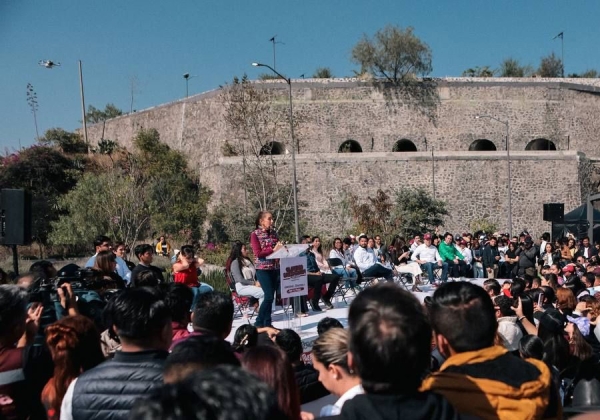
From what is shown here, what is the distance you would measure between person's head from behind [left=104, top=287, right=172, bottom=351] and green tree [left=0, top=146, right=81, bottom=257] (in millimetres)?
29818

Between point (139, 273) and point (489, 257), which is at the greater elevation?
point (139, 273)

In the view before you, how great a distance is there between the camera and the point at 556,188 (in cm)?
3334

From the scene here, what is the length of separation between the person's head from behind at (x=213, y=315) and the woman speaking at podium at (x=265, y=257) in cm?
397

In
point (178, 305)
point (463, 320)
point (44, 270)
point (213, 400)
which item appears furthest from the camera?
point (44, 270)

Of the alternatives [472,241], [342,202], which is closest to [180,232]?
[342,202]

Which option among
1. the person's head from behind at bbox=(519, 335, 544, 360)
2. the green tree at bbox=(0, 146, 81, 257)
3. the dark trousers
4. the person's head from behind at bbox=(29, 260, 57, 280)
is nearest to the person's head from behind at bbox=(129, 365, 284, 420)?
the person's head from behind at bbox=(519, 335, 544, 360)

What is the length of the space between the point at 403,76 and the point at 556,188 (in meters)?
11.6

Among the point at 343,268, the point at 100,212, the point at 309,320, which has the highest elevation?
the point at 100,212

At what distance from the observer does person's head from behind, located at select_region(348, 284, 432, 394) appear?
5.91 ft

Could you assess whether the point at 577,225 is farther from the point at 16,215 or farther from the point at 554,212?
the point at 16,215

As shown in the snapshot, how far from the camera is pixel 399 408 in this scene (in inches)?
69.3

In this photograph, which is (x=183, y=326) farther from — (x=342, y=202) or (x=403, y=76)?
(x=403, y=76)

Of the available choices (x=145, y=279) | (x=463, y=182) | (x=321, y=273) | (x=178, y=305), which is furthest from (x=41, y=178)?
(x=178, y=305)

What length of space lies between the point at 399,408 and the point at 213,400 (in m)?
0.80
